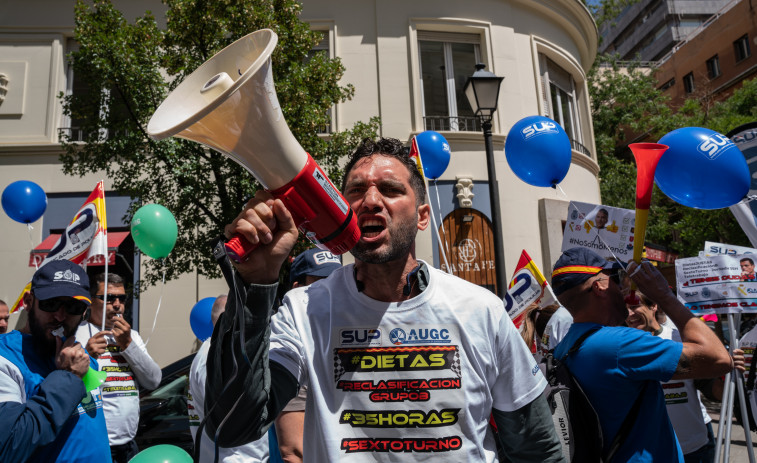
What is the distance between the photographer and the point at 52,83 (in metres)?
12.0

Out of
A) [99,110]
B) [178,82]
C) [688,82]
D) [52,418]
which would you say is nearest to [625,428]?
[52,418]

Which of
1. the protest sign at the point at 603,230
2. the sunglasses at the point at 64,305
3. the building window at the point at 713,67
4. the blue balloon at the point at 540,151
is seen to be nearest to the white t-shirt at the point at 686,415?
the protest sign at the point at 603,230

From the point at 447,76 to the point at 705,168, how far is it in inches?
405

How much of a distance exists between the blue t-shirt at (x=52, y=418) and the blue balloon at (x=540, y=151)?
12.2 feet

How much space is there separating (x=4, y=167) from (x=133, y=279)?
3648 millimetres

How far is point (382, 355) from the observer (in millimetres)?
1680

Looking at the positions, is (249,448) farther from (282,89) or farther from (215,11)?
(215,11)

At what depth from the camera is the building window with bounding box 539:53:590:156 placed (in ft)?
45.9

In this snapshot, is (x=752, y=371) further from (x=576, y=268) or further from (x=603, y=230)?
(x=576, y=268)

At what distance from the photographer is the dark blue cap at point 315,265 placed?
325cm

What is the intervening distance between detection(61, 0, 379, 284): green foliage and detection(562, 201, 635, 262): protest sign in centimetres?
508

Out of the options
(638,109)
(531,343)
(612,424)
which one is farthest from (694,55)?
(612,424)

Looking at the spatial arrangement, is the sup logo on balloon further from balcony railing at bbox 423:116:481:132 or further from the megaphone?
balcony railing at bbox 423:116:481:132

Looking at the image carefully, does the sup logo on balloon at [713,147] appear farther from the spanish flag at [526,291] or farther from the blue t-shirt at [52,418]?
the blue t-shirt at [52,418]
